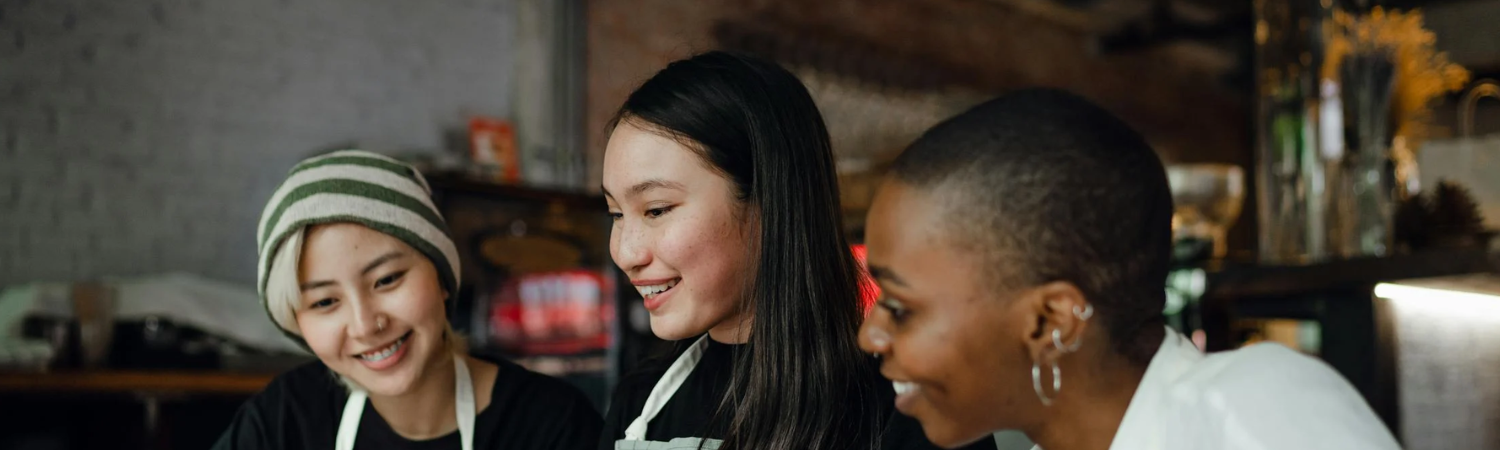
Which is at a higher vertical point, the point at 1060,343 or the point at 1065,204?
the point at 1065,204

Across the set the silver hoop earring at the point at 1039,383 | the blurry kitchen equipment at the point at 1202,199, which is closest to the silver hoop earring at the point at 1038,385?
the silver hoop earring at the point at 1039,383

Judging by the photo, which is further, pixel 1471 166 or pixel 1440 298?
pixel 1471 166

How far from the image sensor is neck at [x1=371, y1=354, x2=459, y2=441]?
1849 millimetres

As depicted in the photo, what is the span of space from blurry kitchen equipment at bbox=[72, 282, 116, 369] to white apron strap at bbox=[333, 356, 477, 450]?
6.69 feet

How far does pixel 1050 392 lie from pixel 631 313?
169 inches

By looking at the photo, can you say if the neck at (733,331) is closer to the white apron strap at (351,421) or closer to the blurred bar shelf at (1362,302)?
the white apron strap at (351,421)

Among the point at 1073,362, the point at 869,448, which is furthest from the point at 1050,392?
the point at 869,448

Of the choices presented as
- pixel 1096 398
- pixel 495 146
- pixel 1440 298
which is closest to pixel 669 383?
pixel 1096 398

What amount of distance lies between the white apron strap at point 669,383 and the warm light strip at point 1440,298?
58.8 inches

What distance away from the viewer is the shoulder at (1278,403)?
0.77 meters

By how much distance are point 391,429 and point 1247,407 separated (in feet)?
4.52

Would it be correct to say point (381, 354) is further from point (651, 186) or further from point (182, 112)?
point (182, 112)

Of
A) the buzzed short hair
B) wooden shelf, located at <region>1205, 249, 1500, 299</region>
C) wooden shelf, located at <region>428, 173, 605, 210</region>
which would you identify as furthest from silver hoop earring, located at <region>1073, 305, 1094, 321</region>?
wooden shelf, located at <region>428, 173, 605, 210</region>

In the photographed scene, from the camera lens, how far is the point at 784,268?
143 cm
